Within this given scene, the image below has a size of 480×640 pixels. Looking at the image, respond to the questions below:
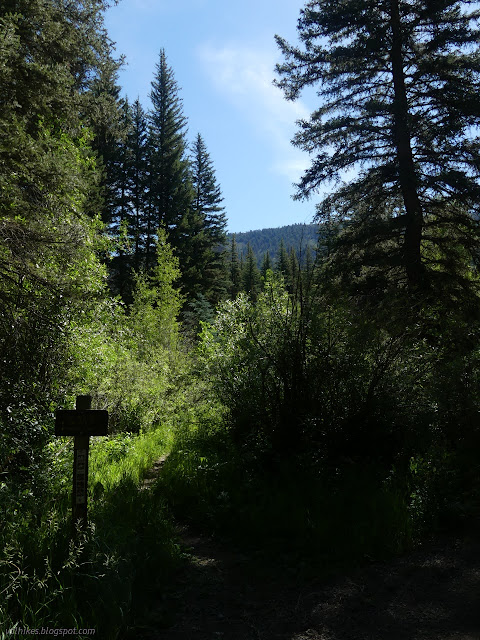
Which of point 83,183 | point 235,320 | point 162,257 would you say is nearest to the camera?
point 83,183

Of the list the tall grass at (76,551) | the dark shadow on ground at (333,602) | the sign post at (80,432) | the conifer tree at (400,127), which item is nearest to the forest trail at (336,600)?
the dark shadow on ground at (333,602)

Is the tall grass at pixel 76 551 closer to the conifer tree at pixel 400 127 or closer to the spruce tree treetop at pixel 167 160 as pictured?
the conifer tree at pixel 400 127

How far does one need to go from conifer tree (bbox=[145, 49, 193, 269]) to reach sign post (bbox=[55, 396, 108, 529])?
98.5 feet

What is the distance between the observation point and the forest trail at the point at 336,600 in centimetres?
318

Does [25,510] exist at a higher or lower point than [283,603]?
higher

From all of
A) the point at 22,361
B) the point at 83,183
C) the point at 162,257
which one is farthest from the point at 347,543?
the point at 162,257

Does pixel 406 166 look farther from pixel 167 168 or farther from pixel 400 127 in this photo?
pixel 167 168

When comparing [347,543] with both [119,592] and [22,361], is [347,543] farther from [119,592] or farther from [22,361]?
[22,361]

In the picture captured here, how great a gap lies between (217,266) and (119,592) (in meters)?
36.1

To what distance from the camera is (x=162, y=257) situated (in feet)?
73.2

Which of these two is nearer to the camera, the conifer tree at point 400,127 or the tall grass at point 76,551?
the tall grass at point 76,551

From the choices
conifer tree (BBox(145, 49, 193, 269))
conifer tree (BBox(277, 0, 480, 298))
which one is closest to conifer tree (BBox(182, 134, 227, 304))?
conifer tree (BBox(145, 49, 193, 269))

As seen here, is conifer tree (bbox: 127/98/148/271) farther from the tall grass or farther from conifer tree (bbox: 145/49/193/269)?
the tall grass

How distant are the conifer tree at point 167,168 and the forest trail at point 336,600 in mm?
30747
